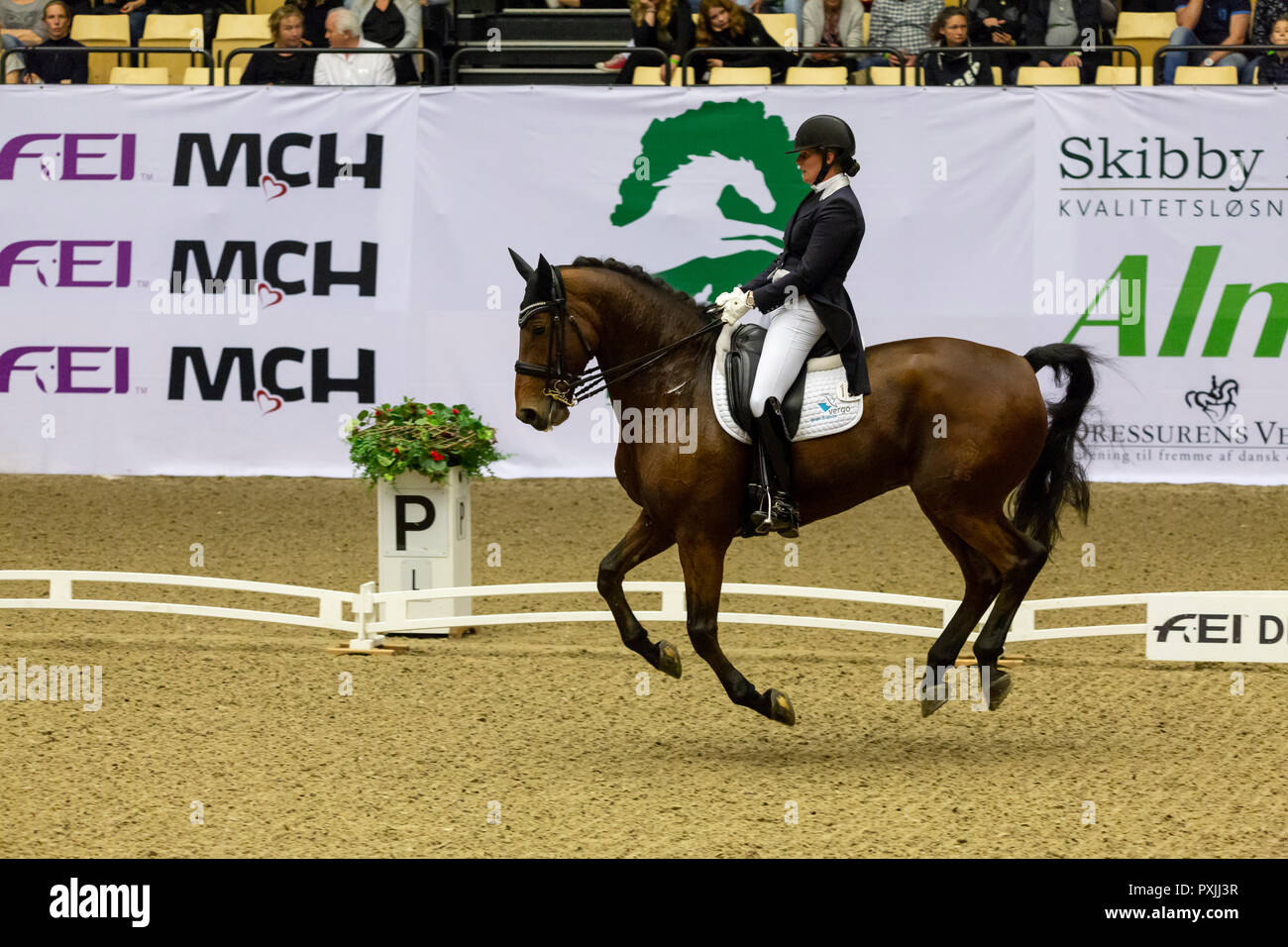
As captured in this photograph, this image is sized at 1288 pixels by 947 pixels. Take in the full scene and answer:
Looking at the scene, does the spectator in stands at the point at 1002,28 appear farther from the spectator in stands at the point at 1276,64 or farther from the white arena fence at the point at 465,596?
the white arena fence at the point at 465,596

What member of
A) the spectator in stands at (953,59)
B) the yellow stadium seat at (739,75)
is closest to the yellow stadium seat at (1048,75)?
the spectator in stands at (953,59)

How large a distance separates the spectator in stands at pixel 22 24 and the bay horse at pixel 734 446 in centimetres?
869

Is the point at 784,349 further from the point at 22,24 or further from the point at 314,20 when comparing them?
the point at 22,24

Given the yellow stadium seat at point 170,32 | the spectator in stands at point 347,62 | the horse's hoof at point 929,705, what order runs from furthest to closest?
the yellow stadium seat at point 170,32 → the spectator in stands at point 347,62 → the horse's hoof at point 929,705

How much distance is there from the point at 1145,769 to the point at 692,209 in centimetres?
688

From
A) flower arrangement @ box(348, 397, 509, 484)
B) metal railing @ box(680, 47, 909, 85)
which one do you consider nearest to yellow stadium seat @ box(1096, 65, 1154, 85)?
metal railing @ box(680, 47, 909, 85)

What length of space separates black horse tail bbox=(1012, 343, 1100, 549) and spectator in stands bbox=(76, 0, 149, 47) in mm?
9933

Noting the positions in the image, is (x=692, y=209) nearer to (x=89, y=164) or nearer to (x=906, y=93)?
(x=906, y=93)

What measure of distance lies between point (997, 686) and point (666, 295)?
2.16 meters

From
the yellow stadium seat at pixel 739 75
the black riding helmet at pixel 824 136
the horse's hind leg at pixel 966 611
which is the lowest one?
the horse's hind leg at pixel 966 611

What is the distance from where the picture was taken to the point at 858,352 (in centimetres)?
627

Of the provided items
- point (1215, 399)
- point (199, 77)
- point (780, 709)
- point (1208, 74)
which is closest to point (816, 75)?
point (1208, 74)

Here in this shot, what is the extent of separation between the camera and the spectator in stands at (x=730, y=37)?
480 inches

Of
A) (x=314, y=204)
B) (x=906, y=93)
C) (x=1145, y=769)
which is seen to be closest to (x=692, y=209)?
(x=906, y=93)
